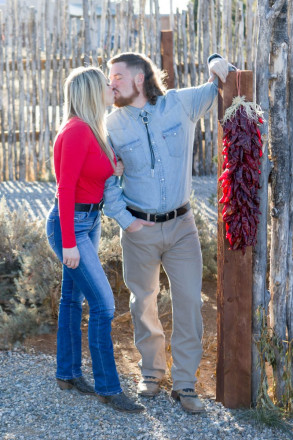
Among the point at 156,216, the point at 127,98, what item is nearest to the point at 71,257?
the point at 156,216

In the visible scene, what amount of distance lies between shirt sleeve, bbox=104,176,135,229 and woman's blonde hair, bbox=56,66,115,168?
0.84ft

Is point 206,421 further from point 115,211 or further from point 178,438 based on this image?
point 115,211

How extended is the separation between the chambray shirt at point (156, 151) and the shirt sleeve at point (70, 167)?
289 millimetres

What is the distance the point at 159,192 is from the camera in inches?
155

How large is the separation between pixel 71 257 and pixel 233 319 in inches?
39.1

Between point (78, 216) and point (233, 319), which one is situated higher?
point (78, 216)

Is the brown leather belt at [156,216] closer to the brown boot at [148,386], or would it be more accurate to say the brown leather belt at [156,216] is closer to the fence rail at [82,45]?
the brown boot at [148,386]

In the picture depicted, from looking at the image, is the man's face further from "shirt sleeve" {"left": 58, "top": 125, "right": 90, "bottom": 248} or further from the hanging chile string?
the hanging chile string

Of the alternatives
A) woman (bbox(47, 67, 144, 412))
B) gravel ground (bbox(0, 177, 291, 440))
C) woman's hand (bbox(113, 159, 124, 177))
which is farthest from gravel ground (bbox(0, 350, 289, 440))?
woman's hand (bbox(113, 159, 124, 177))

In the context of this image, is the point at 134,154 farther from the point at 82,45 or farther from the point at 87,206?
the point at 82,45

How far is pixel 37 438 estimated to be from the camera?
374cm

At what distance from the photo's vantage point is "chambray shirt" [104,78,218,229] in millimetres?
3930

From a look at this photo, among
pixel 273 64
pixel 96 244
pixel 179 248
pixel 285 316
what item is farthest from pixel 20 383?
pixel 273 64

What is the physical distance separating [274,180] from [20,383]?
2035 millimetres
